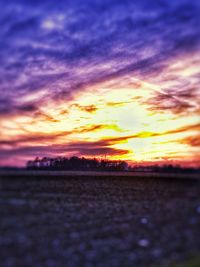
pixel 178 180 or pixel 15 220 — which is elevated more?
pixel 178 180

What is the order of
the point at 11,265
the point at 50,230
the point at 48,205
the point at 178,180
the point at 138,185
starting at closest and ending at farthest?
the point at 11,265, the point at 50,230, the point at 48,205, the point at 178,180, the point at 138,185

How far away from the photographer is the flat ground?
52.3ft

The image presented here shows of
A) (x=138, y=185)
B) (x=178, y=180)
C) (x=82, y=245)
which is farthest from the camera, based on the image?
(x=138, y=185)

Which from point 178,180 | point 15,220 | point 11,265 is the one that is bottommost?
point 11,265

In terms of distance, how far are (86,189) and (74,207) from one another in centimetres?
526

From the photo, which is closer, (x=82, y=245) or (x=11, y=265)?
(x=11, y=265)

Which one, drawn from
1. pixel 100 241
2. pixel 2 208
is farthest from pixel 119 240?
pixel 2 208

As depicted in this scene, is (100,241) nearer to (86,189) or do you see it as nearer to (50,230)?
(50,230)

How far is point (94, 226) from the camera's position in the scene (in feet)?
64.4

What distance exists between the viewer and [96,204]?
23766 millimetres

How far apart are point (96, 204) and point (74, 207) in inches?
65.4

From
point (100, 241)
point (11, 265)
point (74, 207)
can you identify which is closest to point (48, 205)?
point (74, 207)

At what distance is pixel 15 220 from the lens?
18.8 meters

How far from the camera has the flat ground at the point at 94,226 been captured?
628 inches
